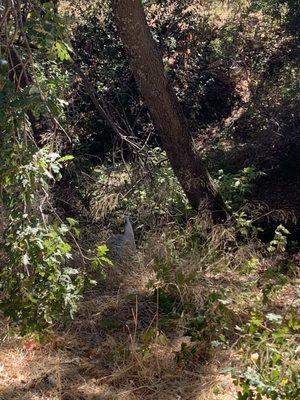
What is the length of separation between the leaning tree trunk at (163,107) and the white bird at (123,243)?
76 centimetres

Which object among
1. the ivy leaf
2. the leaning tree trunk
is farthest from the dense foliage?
the leaning tree trunk

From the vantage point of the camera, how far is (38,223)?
393 centimetres

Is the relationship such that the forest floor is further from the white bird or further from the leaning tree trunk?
the leaning tree trunk

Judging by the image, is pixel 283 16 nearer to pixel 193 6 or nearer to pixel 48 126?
pixel 193 6

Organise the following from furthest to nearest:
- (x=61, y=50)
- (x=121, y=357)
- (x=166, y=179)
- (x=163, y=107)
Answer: (x=166, y=179)
(x=163, y=107)
(x=121, y=357)
(x=61, y=50)

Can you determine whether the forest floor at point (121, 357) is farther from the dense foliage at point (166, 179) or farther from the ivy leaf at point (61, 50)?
the ivy leaf at point (61, 50)

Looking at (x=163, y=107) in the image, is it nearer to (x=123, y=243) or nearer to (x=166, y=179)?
(x=166, y=179)

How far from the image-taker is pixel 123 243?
21.6 feet

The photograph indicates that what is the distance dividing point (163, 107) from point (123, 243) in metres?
1.51

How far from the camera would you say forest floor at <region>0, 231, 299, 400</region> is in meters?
4.36

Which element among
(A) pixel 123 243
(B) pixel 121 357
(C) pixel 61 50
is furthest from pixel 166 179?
(C) pixel 61 50

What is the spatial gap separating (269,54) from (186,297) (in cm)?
617

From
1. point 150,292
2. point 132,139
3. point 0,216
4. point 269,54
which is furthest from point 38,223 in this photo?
point 269,54

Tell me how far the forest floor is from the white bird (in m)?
0.62
